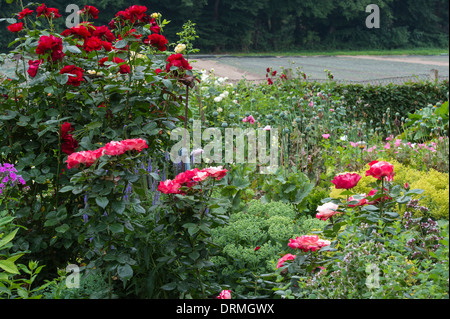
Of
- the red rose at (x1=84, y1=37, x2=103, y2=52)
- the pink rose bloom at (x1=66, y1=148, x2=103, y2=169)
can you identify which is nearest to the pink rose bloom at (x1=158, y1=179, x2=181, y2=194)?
the pink rose bloom at (x1=66, y1=148, x2=103, y2=169)

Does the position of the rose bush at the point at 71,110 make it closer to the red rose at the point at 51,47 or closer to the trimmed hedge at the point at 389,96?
the red rose at the point at 51,47

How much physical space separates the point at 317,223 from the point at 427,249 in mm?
749

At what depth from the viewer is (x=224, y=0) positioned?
26.3 metres

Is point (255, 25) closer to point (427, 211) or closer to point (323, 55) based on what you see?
point (323, 55)

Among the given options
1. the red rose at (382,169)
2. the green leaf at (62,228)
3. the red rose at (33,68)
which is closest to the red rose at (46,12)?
the red rose at (33,68)

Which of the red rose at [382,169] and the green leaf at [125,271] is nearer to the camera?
the green leaf at [125,271]


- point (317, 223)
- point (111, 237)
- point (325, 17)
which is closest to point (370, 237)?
point (317, 223)

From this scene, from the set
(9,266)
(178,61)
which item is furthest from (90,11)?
(9,266)

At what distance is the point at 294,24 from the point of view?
28953mm

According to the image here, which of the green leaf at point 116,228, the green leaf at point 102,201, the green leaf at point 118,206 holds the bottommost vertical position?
the green leaf at point 116,228

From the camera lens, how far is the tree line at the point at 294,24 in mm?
25188
